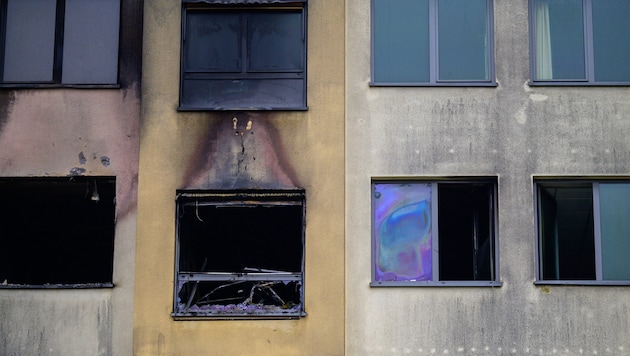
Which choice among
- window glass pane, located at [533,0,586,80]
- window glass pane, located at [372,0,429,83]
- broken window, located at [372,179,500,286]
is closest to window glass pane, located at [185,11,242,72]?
window glass pane, located at [372,0,429,83]

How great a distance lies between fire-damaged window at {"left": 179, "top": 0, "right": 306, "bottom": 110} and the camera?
14125 millimetres

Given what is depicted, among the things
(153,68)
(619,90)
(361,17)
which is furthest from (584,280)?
(153,68)

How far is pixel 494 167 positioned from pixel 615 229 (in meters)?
2.06

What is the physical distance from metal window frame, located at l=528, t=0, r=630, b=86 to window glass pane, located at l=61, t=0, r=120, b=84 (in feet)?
21.8

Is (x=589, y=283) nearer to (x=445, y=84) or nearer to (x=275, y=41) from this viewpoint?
(x=445, y=84)

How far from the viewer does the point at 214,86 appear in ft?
46.6

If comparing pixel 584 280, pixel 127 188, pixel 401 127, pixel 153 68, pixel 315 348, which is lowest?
pixel 315 348

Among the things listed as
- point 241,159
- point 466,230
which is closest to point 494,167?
point 466,230

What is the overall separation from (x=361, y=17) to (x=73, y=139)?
4.96m

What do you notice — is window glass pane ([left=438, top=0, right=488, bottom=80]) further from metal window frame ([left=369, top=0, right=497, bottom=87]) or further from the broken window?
the broken window

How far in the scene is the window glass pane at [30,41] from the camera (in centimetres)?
1435

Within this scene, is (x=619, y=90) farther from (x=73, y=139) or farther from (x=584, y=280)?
(x=73, y=139)

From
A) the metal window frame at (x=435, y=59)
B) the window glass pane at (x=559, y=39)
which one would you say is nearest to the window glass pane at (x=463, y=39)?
the metal window frame at (x=435, y=59)

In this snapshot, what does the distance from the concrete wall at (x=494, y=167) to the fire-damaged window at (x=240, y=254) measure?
0.98 m
